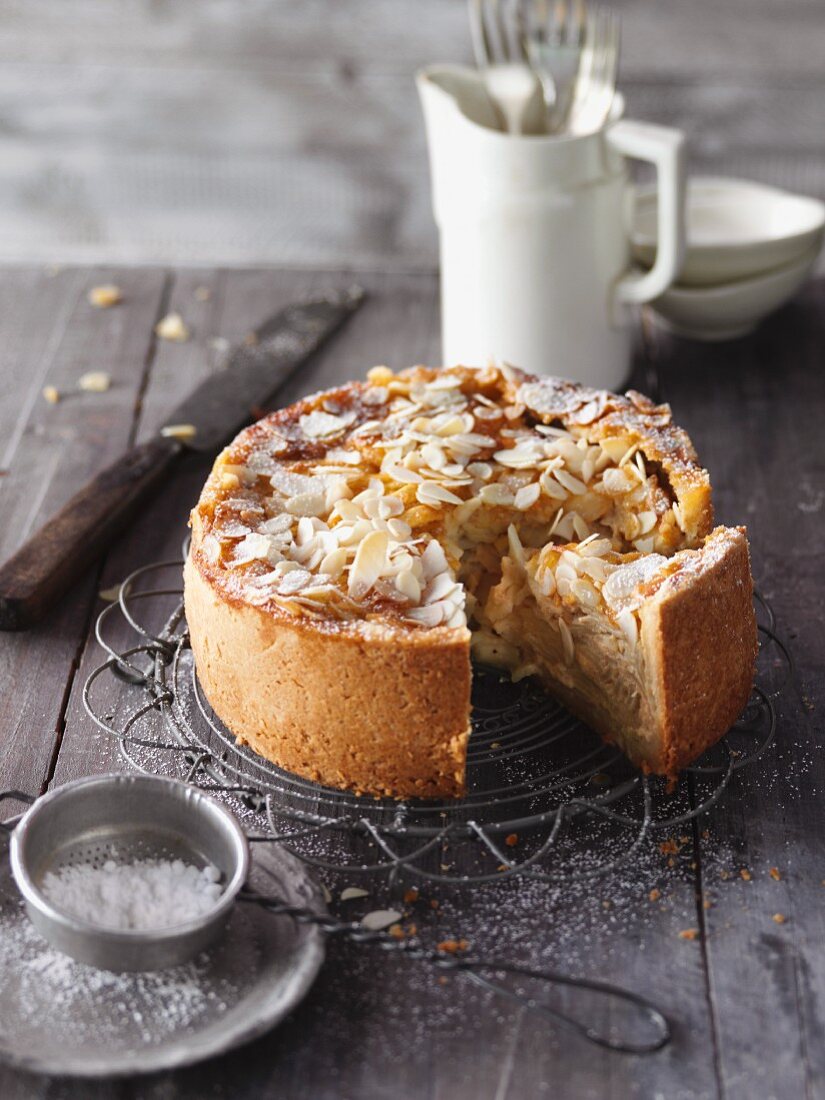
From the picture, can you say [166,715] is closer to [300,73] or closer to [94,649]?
[94,649]

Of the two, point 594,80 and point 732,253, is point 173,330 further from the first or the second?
point 732,253

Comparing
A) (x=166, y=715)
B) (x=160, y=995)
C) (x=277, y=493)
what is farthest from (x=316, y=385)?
(x=160, y=995)

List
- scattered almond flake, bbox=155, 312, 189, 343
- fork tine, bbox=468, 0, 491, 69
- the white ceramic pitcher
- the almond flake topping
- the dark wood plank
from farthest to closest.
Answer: scattered almond flake, bbox=155, 312, 189, 343 → fork tine, bbox=468, 0, 491, 69 → the white ceramic pitcher → the almond flake topping → the dark wood plank

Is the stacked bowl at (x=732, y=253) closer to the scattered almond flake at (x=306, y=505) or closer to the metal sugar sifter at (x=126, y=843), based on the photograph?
the scattered almond flake at (x=306, y=505)

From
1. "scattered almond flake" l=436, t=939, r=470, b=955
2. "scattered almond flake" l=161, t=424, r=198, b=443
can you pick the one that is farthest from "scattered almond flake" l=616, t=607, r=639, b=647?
"scattered almond flake" l=161, t=424, r=198, b=443

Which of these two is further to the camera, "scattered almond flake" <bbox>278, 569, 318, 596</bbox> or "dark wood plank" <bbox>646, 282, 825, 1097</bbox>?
"scattered almond flake" <bbox>278, 569, 318, 596</bbox>

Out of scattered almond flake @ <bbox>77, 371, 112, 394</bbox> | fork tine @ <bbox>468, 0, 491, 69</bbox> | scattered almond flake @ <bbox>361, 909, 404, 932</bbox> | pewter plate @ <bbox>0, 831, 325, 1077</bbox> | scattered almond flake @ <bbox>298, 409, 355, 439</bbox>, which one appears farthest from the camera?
scattered almond flake @ <bbox>77, 371, 112, 394</bbox>

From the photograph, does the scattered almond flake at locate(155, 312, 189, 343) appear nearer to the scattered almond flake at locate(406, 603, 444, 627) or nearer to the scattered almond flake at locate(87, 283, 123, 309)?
the scattered almond flake at locate(87, 283, 123, 309)
